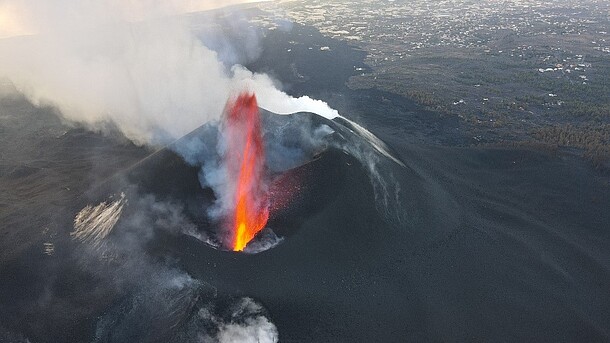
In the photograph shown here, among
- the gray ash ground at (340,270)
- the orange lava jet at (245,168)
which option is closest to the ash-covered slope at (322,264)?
the gray ash ground at (340,270)

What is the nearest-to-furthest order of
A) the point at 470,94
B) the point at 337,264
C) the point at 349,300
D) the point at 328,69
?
the point at 349,300
the point at 337,264
the point at 470,94
the point at 328,69

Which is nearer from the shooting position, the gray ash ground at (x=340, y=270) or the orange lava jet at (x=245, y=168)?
the gray ash ground at (x=340, y=270)

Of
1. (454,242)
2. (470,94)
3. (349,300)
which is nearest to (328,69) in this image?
(470,94)

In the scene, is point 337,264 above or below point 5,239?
above

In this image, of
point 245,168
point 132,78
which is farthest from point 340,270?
point 132,78

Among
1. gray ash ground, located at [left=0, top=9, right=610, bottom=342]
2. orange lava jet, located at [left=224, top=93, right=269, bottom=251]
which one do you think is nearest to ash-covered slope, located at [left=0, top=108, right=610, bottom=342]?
gray ash ground, located at [left=0, top=9, right=610, bottom=342]

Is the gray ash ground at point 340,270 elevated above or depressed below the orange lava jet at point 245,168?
below

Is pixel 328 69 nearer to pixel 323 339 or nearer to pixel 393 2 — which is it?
pixel 323 339

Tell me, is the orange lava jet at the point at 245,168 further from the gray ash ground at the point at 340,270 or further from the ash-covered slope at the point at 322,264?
the gray ash ground at the point at 340,270
